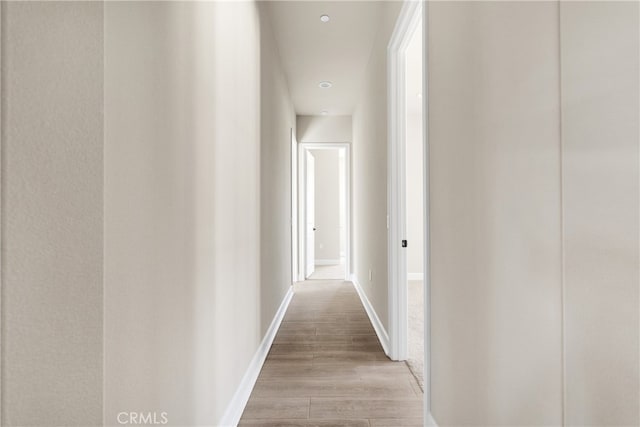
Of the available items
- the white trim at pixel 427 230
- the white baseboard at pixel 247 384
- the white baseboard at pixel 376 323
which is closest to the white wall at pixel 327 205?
the white baseboard at pixel 376 323

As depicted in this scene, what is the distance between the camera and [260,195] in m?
2.56

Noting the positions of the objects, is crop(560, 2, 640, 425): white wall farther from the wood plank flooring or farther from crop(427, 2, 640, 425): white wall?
the wood plank flooring

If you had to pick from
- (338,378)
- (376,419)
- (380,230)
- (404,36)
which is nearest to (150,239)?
(376,419)

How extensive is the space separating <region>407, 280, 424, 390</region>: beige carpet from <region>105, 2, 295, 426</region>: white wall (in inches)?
44.7

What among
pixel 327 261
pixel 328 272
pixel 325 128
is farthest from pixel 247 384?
pixel 327 261

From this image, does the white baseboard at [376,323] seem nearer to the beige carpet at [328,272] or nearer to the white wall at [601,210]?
the beige carpet at [328,272]

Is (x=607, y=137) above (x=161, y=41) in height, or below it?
below

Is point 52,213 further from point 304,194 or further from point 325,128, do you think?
point 325,128

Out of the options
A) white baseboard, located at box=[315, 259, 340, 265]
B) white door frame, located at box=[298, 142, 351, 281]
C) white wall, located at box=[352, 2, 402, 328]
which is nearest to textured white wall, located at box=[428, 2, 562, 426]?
white wall, located at box=[352, 2, 402, 328]

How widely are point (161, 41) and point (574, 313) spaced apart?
1267 millimetres

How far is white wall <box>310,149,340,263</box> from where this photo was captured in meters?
7.80

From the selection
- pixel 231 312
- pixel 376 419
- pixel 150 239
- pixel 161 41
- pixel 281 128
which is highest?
pixel 281 128

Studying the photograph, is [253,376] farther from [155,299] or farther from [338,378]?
[155,299]

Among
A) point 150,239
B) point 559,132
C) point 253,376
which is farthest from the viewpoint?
point 253,376
